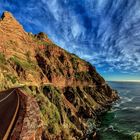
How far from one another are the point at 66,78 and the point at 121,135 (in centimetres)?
4600

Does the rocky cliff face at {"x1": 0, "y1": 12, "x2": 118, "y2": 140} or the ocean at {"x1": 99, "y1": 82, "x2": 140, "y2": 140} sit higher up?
the rocky cliff face at {"x1": 0, "y1": 12, "x2": 118, "y2": 140}

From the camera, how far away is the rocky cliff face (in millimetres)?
52500

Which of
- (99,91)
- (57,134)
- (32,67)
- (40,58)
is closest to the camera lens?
(57,134)

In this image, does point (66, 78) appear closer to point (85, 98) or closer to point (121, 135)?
point (85, 98)

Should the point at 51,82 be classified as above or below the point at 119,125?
above

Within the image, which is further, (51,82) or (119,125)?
(51,82)

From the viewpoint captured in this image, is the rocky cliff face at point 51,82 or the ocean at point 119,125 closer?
the rocky cliff face at point 51,82

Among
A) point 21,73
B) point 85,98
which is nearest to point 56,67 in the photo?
point 85,98

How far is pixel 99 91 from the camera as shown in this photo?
11681 cm

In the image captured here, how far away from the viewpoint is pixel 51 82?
81.2m

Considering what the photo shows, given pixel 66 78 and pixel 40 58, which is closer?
pixel 40 58

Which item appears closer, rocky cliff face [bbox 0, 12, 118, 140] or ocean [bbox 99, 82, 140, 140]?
rocky cliff face [bbox 0, 12, 118, 140]

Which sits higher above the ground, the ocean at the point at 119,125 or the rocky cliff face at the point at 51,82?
the rocky cliff face at the point at 51,82

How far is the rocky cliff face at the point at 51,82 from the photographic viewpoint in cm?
5250
